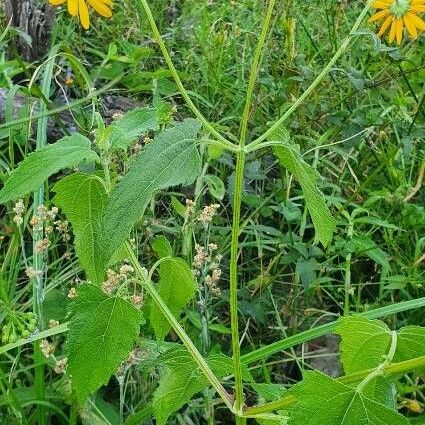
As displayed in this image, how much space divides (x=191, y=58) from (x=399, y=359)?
1.59m

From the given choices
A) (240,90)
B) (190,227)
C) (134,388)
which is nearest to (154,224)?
(190,227)

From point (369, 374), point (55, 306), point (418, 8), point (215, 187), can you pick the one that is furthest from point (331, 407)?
point (215, 187)

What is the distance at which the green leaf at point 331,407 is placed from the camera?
2.30ft

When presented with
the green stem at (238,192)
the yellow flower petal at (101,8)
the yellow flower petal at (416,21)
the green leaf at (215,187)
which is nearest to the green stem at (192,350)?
the green stem at (238,192)

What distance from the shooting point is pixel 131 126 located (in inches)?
37.6

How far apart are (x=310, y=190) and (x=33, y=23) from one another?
1782 millimetres

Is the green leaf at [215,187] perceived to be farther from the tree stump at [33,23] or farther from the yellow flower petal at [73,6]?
the tree stump at [33,23]

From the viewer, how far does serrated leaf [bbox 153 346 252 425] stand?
0.98m

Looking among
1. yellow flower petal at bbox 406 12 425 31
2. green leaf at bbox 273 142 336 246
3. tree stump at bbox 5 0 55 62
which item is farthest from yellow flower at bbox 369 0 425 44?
tree stump at bbox 5 0 55 62

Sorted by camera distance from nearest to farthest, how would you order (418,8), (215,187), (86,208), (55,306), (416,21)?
(86,208), (418,8), (416,21), (55,306), (215,187)

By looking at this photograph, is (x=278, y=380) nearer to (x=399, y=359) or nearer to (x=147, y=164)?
(x=399, y=359)

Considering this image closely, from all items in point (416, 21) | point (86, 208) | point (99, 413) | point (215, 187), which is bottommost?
point (99, 413)

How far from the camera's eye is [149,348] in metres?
1.22

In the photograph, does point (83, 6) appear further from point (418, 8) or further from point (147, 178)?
point (418, 8)
